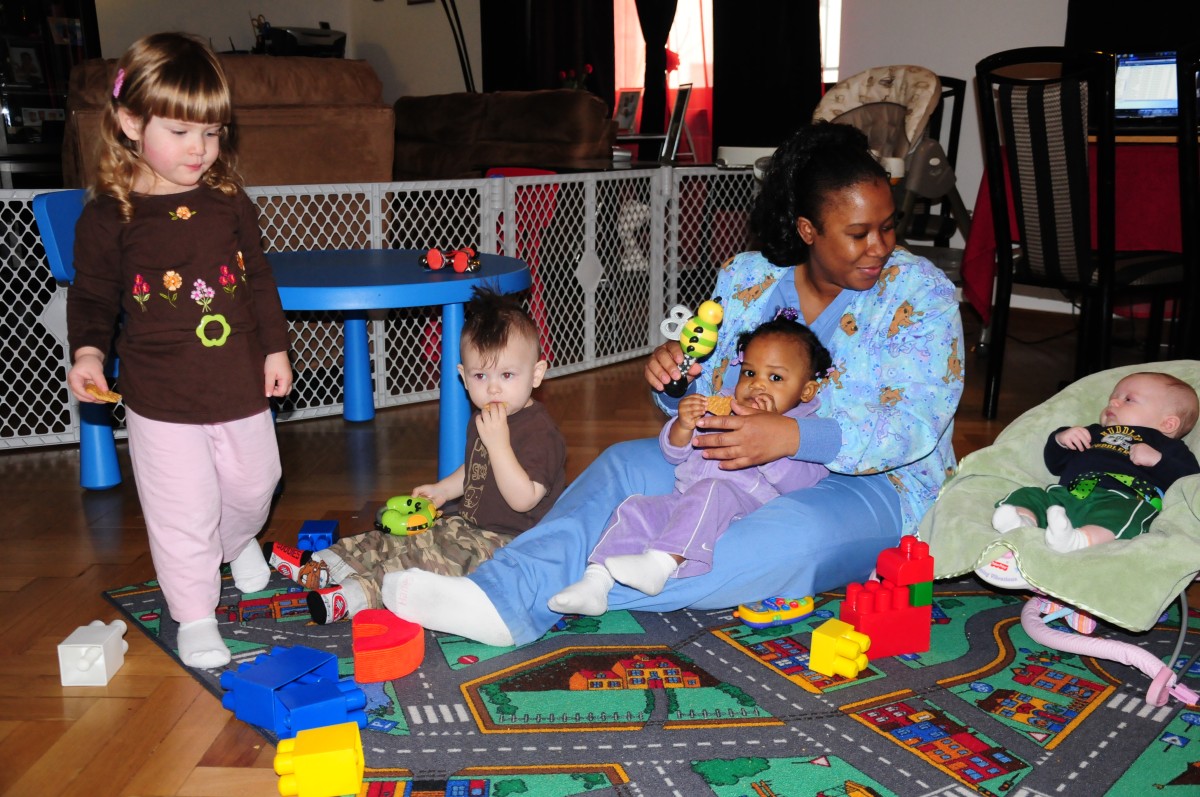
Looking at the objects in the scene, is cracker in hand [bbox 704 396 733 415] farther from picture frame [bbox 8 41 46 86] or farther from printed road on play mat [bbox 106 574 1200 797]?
picture frame [bbox 8 41 46 86]

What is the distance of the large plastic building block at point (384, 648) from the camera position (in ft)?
5.48

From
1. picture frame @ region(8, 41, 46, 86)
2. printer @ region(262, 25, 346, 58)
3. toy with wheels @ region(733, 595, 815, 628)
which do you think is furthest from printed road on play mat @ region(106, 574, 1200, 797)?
picture frame @ region(8, 41, 46, 86)

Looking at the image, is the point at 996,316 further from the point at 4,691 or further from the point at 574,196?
the point at 4,691

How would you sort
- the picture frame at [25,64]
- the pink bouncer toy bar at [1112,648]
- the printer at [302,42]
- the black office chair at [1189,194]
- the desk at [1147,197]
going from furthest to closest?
the printer at [302,42], the picture frame at [25,64], the desk at [1147,197], the black office chair at [1189,194], the pink bouncer toy bar at [1112,648]

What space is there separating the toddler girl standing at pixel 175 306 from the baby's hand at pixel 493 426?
15.4 inches

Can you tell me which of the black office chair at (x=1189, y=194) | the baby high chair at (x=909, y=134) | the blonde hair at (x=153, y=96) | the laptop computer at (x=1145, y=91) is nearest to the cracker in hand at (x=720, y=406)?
the blonde hair at (x=153, y=96)

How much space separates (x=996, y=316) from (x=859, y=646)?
1993 mm

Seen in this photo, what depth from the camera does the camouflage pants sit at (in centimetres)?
196

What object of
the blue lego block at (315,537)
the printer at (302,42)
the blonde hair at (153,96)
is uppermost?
the printer at (302,42)

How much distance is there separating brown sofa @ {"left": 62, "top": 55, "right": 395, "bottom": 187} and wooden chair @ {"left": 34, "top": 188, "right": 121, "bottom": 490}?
689 mm

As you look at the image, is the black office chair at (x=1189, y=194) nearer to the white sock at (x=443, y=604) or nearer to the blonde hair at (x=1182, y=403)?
the blonde hair at (x=1182, y=403)

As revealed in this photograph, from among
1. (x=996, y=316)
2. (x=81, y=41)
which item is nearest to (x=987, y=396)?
(x=996, y=316)

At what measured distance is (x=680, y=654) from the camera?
1797mm

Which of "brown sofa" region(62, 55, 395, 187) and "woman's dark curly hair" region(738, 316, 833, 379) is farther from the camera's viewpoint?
"brown sofa" region(62, 55, 395, 187)
